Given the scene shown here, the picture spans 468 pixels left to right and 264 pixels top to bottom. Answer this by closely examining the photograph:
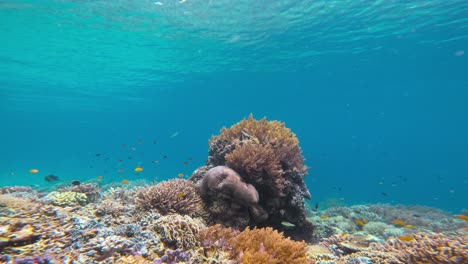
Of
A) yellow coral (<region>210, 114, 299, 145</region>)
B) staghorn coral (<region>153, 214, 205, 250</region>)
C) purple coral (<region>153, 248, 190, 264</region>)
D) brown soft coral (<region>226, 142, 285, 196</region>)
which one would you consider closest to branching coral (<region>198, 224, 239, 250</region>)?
staghorn coral (<region>153, 214, 205, 250</region>)

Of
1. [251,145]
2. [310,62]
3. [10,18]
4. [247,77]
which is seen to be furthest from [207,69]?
[251,145]

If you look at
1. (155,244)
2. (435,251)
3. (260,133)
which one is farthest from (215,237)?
(260,133)

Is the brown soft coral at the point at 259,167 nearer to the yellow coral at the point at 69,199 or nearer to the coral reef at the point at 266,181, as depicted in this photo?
the coral reef at the point at 266,181

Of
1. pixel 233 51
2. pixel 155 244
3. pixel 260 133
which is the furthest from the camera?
pixel 233 51

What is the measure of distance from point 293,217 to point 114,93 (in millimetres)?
50540

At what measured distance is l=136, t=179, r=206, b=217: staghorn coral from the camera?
20.9 feet

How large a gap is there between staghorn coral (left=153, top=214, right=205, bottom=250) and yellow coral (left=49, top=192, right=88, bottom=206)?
4.76 meters

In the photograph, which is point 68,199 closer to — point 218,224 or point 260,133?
point 218,224

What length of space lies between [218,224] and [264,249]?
1188 millimetres

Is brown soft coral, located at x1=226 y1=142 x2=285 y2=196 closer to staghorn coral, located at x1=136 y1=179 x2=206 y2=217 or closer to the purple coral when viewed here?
staghorn coral, located at x1=136 y1=179 x2=206 y2=217

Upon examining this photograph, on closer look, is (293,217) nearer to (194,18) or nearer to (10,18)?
(194,18)

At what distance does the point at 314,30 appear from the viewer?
80.1 ft

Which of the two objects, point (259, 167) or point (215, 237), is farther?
point (259, 167)

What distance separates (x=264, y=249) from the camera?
462 centimetres
